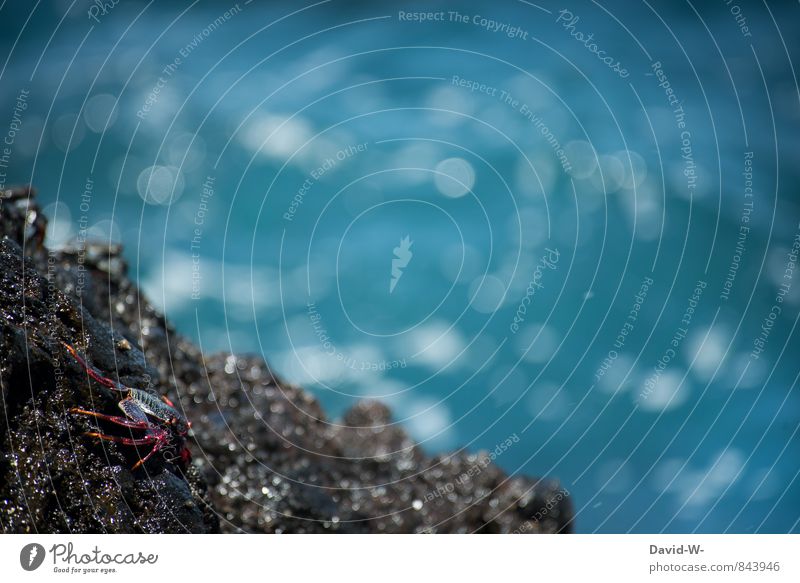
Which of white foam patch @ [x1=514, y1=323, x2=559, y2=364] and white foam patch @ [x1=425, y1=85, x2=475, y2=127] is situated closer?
white foam patch @ [x1=514, y1=323, x2=559, y2=364]

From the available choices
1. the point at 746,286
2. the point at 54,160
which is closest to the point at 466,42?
the point at 746,286

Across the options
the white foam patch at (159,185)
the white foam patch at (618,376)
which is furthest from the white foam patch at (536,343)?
the white foam patch at (159,185)

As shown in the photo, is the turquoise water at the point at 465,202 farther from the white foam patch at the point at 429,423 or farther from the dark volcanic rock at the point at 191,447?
the dark volcanic rock at the point at 191,447

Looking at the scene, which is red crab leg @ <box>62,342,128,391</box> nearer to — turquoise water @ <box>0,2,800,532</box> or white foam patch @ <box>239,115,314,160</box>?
turquoise water @ <box>0,2,800,532</box>

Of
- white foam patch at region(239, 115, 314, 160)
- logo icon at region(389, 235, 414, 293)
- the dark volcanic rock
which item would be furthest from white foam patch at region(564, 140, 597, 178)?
the dark volcanic rock
